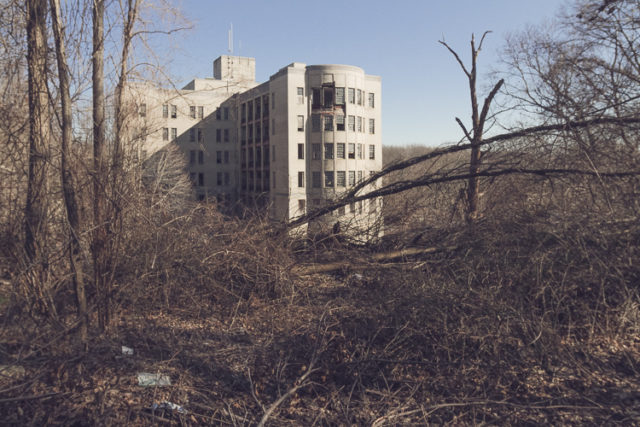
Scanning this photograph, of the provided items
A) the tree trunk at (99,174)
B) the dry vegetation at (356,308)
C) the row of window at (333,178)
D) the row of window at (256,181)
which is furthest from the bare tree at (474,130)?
the row of window at (256,181)

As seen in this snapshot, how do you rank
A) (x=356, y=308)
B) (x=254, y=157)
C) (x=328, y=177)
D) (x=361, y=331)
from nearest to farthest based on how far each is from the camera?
(x=361, y=331)
(x=356, y=308)
(x=328, y=177)
(x=254, y=157)

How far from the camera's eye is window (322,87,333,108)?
42287 millimetres

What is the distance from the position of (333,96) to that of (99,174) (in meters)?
38.6

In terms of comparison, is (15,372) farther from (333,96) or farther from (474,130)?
(333,96)

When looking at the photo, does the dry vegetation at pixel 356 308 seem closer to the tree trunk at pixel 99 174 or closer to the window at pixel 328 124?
the tree trunk at pixel 99 174

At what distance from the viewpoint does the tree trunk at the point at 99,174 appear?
4758 millimetres

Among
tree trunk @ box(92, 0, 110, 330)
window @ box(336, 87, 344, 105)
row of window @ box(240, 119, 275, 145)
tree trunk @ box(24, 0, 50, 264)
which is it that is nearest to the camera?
tree trunk @ box(92, 0, 110, 330)

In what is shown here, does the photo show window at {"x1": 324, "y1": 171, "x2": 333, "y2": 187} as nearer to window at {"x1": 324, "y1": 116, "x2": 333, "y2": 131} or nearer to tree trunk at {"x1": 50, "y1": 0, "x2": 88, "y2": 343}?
window at {"x1": 324, "y1": 116, "x2": 333, "y2": 131}

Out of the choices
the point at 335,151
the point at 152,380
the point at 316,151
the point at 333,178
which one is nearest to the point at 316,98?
the point at 316,151

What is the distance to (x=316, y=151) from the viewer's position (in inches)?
1686

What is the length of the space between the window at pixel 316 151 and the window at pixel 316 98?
11.1 ft

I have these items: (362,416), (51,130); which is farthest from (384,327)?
(51,130)

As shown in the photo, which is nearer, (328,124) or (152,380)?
(152,380)

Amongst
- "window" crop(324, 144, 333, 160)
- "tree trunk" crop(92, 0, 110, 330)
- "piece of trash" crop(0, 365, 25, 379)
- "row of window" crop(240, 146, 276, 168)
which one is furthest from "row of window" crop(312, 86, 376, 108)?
"piece of trash" crop(0, 365, 25, 379)
